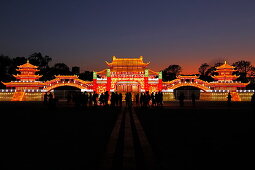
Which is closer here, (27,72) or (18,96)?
(18,96)

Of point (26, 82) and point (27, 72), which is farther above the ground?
point (27, 72)

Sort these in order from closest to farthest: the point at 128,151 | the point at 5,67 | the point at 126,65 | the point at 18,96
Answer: the point at 128,151, the point at 18,96, the point at 126,65, the point at 5,67

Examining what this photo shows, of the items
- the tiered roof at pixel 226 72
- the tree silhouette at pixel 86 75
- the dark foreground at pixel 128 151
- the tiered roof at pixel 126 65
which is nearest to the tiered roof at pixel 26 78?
the tiered roof at pixel 126 65

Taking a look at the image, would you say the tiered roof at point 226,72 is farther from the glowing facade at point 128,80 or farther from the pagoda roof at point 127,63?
the pagoda roof at point 127,63

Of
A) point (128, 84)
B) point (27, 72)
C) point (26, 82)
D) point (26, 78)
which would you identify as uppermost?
point (27, 72)

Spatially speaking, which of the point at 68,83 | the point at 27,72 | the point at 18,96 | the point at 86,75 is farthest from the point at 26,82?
the point at 86,75

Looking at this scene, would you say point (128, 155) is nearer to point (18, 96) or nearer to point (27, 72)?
point (18, 96)

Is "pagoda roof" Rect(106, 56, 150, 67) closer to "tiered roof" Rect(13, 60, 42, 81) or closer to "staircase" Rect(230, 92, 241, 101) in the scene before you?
"tiered roof" Rect(13, 60, 42, 81)

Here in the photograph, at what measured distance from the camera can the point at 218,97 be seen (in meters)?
48.8

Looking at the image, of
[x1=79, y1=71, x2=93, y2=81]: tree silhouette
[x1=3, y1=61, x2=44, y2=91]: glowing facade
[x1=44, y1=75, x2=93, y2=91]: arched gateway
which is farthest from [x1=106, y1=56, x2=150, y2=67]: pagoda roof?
[x1=79, y1=71, x2=93, y2=81]: tree silhouette

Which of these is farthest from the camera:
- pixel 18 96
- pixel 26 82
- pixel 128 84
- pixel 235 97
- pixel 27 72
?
pixel 27 72

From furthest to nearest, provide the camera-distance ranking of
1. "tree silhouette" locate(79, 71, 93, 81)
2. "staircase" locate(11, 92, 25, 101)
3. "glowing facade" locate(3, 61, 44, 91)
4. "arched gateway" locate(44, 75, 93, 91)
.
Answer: "tree silhouette" locate(79, 71, 93, 81), "glowing facade" locate(3, 61, 44, 91), "arched gateway" locate(44, 75, 93, 91), "staircase" locate(11, 92, 25, 101)

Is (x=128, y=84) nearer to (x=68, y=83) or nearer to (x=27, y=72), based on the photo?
(x=68, y=83)

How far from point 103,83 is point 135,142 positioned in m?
41.7
